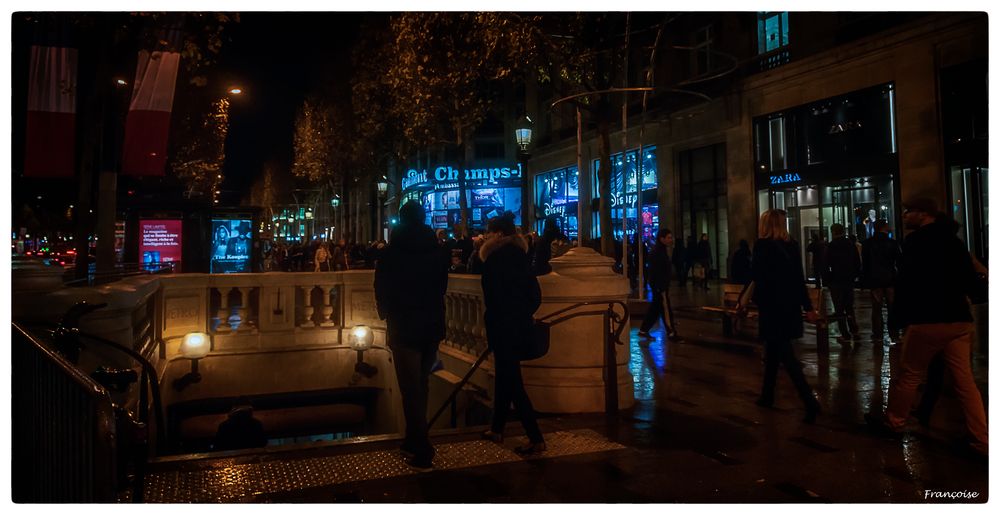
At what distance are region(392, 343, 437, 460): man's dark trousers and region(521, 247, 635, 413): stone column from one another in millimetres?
1864

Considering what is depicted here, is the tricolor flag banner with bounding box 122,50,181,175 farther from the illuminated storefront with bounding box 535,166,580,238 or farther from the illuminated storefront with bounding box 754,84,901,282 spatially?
the illuminated storefront with bounding box 535,166,580,238

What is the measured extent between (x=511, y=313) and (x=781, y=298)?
2477 millimetres

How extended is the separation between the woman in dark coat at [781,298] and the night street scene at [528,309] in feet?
0.09

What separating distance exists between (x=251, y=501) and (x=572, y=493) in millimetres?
1942

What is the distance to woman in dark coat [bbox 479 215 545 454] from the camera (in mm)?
5207

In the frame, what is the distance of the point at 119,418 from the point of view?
317 cm

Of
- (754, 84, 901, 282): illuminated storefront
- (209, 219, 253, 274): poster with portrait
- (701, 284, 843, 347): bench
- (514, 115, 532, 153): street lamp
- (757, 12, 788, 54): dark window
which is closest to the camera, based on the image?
(701, 284, 843, 347): bench

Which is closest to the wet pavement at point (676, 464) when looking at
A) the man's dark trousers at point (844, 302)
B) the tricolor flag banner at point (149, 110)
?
the man's dark trousers at point (844, 302)

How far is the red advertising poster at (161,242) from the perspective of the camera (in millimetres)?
22297

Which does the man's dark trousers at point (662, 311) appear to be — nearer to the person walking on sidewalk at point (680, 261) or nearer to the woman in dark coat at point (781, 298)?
the woman in dark coat at point (781, 298)

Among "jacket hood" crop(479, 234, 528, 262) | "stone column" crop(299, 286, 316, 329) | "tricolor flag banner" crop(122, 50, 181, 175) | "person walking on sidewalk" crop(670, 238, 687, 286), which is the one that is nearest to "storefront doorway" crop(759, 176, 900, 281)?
"person walking on sidewalk" crop(670, 238, 687, 286)

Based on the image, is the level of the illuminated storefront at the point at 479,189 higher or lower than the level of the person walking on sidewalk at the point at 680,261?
higher

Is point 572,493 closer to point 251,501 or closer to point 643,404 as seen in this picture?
point 251,501

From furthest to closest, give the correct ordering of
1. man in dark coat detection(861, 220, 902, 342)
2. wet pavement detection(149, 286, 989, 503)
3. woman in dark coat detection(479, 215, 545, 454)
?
man in dark coat detection(861, 220, 902, 342) → woman in dark coat detection(479, 215, 545, 454) → wet pavement detection(149, 286, 989, 503)
